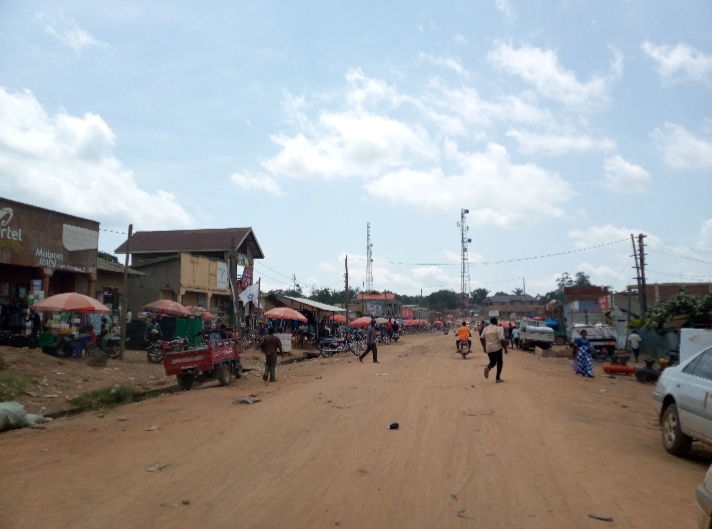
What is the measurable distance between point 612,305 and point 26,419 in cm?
4695

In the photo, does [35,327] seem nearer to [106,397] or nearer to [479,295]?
[106,397]

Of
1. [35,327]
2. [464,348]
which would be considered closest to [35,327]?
[35,327]

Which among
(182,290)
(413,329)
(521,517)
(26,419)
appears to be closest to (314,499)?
(521,517)

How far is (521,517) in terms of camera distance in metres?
5.54

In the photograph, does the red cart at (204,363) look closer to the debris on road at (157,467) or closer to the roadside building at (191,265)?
the debris on road at (157,467)

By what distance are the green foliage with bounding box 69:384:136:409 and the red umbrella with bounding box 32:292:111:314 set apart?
464cm

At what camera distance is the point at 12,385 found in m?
15.0

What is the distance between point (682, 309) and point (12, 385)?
29.4 metres

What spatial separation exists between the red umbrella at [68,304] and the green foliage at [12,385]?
455cm

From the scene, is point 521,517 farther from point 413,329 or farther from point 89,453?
point 413,329

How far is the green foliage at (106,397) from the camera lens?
50.4 ft

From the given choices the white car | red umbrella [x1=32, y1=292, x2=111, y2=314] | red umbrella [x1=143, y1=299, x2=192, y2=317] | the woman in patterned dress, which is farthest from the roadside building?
the white car

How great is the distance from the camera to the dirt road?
5.72m

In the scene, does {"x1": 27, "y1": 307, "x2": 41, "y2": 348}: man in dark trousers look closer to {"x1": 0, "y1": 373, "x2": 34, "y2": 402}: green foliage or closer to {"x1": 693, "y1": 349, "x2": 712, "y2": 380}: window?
{"x1": 0, "y1": 373, "x2": 34, "y2": 402}: green foliage
